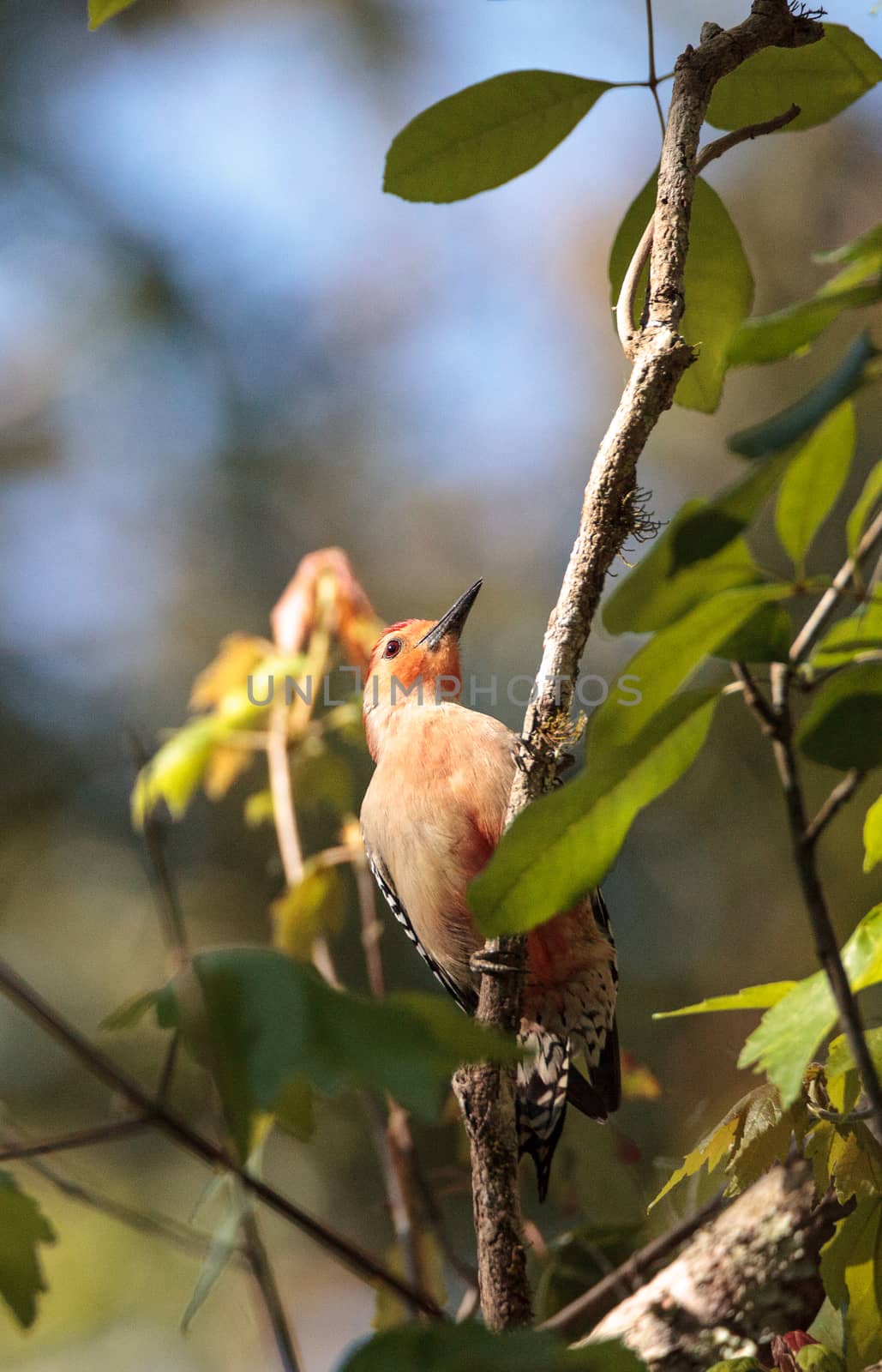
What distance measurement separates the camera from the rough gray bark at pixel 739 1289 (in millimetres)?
2279

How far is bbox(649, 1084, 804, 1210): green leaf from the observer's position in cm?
172

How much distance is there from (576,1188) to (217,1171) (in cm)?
271

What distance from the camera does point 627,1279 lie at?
2533 millimetres

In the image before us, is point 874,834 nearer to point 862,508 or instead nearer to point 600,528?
point 862,508

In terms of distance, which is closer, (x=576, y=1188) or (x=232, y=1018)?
(x=232, y=1018)

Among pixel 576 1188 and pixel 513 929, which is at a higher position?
pixel 513 929

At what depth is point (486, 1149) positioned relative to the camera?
1.79m

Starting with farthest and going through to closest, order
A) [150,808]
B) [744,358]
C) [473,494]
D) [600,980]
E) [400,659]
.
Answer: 1. [473,494]
2. [400,659]
3. [600,980]
4. [150,808]
5. [744,358]

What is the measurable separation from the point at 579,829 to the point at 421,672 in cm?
Result: 288

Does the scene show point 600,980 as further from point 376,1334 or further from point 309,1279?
point 309,1279

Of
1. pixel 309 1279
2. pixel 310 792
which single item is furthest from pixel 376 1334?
pixel 309 1279

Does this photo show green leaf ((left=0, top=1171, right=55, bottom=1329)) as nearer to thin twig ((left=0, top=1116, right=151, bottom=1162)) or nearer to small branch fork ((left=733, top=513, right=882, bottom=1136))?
thin twig ((left=0, top=1116, right=151, bottom=1162))

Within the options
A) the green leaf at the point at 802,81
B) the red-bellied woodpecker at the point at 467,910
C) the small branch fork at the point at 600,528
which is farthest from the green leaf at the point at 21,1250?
the red-bellied woodpecker at the point at 467,910

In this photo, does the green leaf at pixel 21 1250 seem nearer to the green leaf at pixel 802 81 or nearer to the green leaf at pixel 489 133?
the green leaf at pixel 489 133
